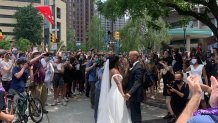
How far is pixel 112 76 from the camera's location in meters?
8.38

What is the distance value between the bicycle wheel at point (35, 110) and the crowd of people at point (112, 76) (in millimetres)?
569

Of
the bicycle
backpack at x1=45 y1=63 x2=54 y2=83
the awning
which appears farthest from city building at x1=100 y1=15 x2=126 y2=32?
the awning

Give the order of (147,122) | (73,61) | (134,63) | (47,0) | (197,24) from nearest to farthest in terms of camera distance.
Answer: (134,63) < (147,122) < (73,61) < (197,24) < (47,0)

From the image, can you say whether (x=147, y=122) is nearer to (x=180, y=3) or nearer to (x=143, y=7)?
(x=143, y=7)

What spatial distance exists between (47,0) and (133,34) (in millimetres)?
72220

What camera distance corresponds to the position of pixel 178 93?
9.26 m

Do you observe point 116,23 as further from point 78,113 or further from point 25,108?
point 25,108

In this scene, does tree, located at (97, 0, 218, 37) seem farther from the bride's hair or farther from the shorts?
the bride's hair

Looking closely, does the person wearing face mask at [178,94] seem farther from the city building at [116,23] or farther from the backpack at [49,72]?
the backpack at [49,72]

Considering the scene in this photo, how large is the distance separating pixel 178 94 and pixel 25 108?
384 cm

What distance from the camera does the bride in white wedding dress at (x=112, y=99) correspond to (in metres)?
8.23

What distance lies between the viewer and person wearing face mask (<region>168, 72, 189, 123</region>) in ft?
30.3

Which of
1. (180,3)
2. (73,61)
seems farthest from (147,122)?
(73,61)

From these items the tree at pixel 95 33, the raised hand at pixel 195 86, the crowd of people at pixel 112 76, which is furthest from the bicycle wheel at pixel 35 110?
the tree at pixel 95 33
